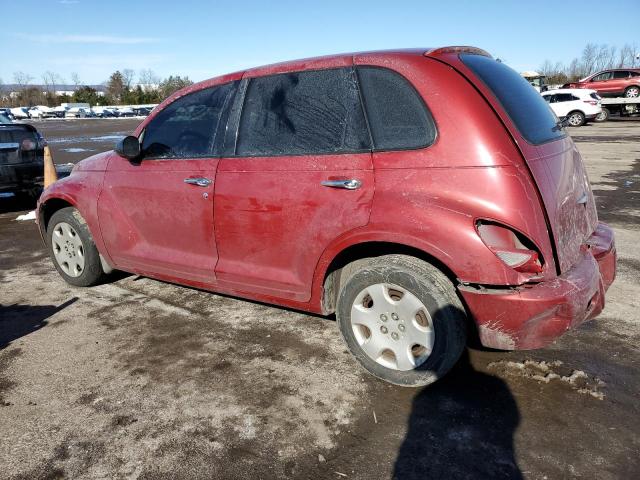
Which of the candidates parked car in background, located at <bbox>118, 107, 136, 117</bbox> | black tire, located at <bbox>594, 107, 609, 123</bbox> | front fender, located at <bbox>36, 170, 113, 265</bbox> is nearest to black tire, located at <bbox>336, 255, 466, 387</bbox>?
front fender, located at <bbox>36, 170, 113, 265</bbox>

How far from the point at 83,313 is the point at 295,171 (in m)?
2.32

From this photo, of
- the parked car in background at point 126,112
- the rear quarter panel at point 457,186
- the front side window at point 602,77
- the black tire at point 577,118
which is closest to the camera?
the rear quarter panel at point 457,186

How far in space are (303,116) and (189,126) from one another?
1035 millimetres

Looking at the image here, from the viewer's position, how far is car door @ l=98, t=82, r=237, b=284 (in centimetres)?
352

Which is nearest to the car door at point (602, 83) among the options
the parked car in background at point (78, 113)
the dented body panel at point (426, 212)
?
the dented body panel at point (426, 212)

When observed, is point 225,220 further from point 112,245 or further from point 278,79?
point 112,245

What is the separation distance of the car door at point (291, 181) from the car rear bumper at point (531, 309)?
0.78 m

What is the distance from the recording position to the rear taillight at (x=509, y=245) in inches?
97.7

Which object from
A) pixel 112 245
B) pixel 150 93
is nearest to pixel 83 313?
pixel 112 245

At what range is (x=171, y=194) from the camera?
3652mm

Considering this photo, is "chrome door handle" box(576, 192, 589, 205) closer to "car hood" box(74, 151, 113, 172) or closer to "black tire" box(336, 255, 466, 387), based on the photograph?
"black tire" box(336, 255, 466, 387)

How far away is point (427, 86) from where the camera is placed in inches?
106

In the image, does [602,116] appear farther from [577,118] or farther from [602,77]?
[577,118]

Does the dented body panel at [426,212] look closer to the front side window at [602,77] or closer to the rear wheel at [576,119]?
the rear wheel at [576,119]
